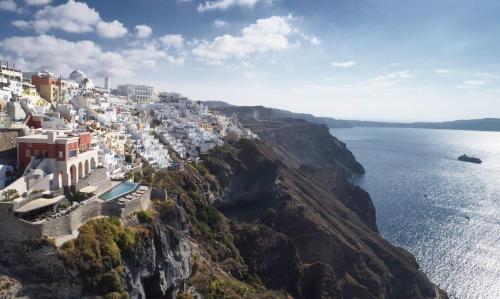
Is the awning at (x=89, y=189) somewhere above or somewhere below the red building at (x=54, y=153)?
below

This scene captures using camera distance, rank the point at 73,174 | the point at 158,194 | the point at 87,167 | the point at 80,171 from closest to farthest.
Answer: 1. the point at 73,174
2. the point at 80,171
3. the point at 87,167
4. the point at 158,194

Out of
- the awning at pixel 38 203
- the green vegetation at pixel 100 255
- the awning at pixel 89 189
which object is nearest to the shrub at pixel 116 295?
the green vegetation at pixel 100 255

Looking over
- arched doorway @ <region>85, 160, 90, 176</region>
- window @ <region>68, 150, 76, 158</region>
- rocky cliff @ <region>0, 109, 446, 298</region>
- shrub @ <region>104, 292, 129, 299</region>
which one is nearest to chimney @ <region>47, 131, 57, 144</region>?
window @ <region>68, 150, 76, 158</region>

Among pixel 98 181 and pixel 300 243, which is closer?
pixel 98 181

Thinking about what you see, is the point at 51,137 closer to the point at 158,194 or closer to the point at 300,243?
the point at 158,194

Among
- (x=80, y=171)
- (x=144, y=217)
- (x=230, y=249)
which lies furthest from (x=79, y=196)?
(x=230, y=249)

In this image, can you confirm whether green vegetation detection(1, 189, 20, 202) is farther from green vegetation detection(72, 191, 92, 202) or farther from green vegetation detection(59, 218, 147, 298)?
green vegetation detection(59, 218, 147, 298)

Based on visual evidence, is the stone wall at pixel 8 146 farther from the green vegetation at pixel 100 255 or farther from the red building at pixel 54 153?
the green vegetation at pixel 100 255
